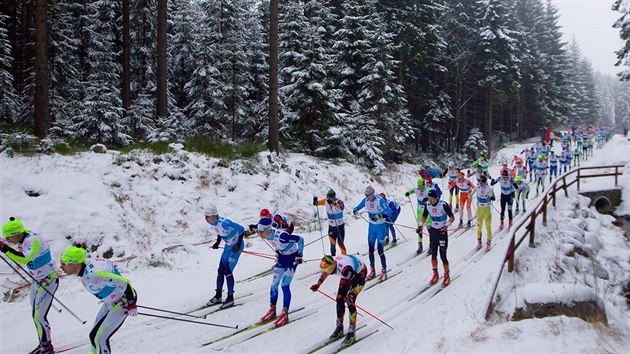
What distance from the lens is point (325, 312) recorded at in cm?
834

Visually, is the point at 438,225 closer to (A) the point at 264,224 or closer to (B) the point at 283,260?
(B) the point at 283,260

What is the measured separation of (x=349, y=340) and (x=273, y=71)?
1323 cm

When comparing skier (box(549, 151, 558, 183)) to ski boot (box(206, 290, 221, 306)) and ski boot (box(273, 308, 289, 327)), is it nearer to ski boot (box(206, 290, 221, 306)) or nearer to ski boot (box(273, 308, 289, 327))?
ski boot (box(273, 308, 289, 327))

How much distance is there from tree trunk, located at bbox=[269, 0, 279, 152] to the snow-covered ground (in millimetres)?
1588

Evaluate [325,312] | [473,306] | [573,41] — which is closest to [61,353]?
[325,312]

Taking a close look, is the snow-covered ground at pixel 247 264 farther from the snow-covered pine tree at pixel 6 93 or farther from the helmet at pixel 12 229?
the snow-covered pine tree at pixel 6 93

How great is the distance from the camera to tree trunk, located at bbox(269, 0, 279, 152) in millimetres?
17172

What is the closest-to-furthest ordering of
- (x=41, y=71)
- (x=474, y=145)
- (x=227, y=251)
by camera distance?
(x=227, y=251) → (x=41, y=71) → (x=474, y=145)

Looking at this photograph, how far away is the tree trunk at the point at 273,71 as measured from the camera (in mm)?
17172

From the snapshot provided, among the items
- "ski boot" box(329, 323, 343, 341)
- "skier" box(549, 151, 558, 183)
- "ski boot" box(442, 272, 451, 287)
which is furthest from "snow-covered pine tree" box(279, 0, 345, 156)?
"skier" box(549, 151, 558, 183)

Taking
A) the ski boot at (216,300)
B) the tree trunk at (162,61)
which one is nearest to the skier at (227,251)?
the ski boot at (216,300)

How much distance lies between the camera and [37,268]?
677cm

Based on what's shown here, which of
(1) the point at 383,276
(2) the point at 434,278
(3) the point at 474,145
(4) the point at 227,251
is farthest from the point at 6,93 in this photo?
(3) the point at 474,145

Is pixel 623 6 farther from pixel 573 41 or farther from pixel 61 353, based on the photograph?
pixel 573 41
